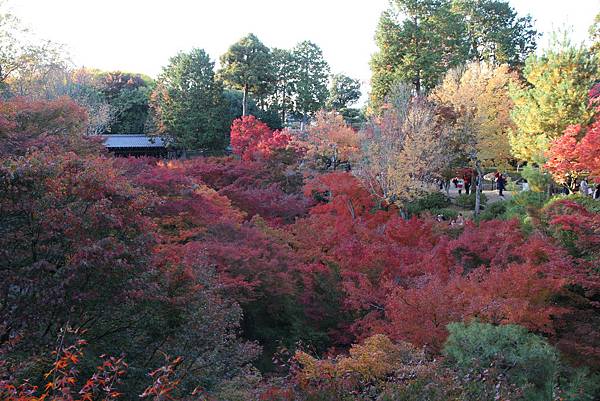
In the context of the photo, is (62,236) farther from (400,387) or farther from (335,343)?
(335,343)

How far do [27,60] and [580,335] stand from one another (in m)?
24.3

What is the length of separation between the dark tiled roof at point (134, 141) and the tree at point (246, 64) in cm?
833

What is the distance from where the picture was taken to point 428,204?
84.4 feet

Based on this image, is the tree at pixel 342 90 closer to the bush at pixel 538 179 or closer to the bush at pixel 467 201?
the bush at pixel 467 201

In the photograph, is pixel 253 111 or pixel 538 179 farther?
pixel 253 111

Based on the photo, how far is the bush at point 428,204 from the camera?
25344 millimetres

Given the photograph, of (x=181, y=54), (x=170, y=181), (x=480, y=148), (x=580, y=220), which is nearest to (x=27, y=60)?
(x=170, y=181)

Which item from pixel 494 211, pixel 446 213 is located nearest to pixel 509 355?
pixel 494 211

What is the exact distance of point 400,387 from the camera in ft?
21.0

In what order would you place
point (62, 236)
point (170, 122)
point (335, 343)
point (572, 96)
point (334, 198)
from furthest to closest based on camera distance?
1. point (170, 122)
2. point (334, 198)
3. point (572, 96)
4. point (335, 343)
5. point (62, 236)

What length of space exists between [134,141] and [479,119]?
2964 cm

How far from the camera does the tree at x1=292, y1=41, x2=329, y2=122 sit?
4381 cm

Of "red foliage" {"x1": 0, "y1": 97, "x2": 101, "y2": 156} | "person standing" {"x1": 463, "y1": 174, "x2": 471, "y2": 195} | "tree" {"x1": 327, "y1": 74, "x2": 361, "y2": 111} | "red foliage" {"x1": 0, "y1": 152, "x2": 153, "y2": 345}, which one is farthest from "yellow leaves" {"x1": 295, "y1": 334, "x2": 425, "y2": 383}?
"tree" {"x1": 327, "y1": 74, "x2": 361, "y2": 111}

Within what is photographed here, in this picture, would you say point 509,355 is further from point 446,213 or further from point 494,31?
point 494,31
